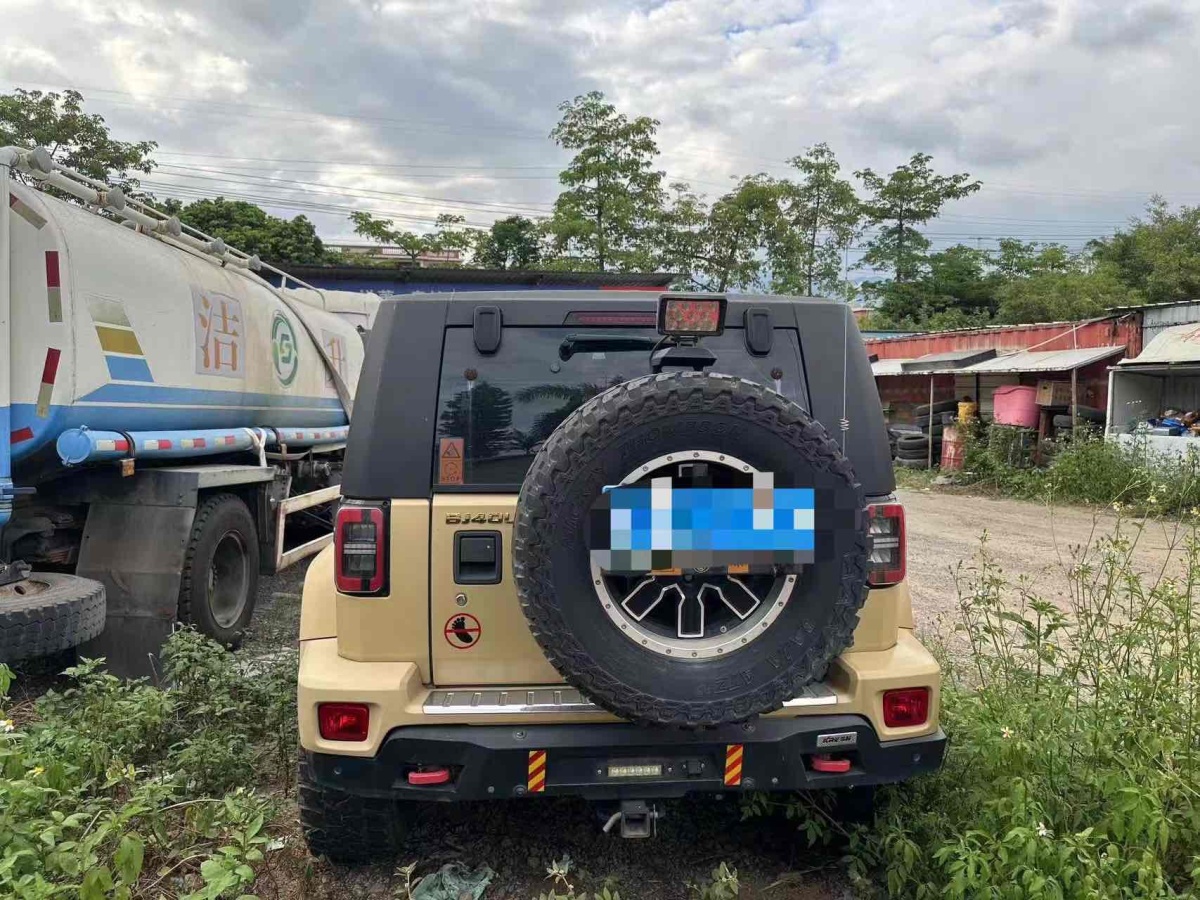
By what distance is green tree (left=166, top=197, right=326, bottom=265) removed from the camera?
23.9 m

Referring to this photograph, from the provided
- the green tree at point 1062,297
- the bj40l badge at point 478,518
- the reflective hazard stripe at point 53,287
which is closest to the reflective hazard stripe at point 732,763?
the bj40l badge at point 478,518

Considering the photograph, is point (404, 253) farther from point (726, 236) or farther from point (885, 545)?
point (885, 545)

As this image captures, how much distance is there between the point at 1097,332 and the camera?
1404 cm

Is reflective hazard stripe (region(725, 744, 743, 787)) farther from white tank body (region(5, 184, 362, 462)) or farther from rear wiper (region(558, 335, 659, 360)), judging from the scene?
white tank body (region(5, 184, 362, 462))

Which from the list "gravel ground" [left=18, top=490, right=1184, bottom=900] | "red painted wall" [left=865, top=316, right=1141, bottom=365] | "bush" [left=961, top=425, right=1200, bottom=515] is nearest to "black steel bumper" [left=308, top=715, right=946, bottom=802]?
"gravel ground" [left=18, top=490, right=1184, bottom=900]

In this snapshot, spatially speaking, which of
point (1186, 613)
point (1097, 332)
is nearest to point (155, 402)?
point (1186, 613)

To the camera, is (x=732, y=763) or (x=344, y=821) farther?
(x=344, y=821)

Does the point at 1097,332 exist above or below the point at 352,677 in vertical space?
above

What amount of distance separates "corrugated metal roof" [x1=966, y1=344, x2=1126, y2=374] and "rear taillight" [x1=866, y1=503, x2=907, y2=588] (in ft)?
41.2

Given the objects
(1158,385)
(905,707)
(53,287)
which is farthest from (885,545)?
(1158,385)

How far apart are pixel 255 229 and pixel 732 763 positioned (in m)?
26.5

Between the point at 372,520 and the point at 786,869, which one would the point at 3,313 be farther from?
the point at 786,869

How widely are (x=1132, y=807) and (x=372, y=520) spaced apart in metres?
Result: 2.38

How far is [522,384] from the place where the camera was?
8.12 ft
